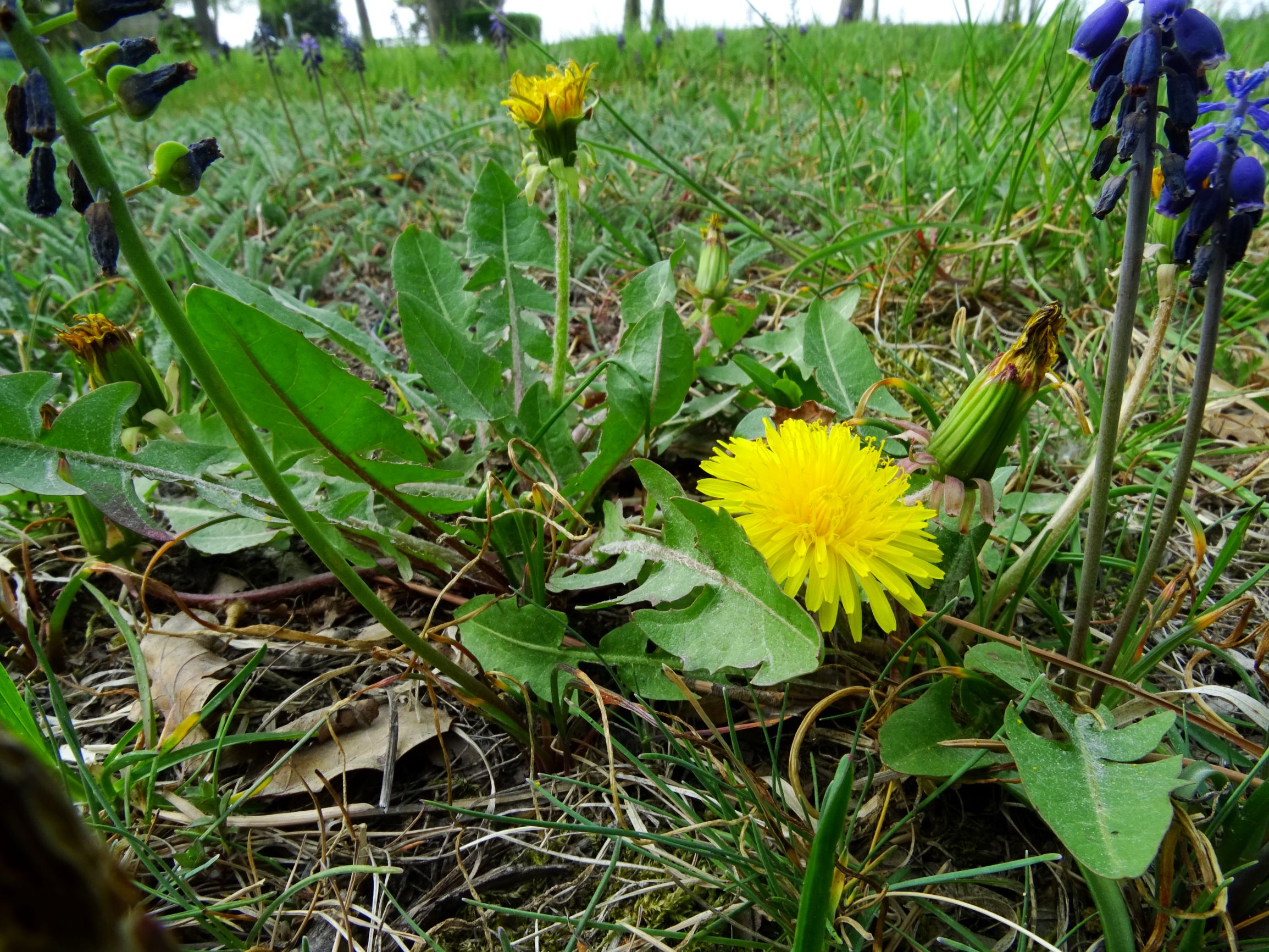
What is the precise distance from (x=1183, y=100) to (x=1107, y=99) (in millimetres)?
74

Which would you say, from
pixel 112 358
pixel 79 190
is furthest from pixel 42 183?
pixel 112 358

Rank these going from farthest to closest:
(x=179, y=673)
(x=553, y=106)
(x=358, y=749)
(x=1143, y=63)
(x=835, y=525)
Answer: (x=553, y=106), (x=179, y=673), (x=358, y=749), (x=835, y=525), (x=1143, y=63)

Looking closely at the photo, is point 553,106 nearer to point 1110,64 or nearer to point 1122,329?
point 1110,64

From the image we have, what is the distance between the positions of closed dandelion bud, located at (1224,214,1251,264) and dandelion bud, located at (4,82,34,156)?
4.01ft

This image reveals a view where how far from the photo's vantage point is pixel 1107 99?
88cm

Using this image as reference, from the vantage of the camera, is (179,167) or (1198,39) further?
(1198,39)

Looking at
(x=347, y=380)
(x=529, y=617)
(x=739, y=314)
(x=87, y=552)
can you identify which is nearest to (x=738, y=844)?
(x=529, y=617)

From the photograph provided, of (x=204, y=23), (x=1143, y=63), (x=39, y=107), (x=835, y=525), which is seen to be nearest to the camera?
(x=39, y=107)

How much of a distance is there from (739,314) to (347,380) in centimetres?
92

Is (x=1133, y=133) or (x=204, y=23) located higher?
(x=204, y=23)

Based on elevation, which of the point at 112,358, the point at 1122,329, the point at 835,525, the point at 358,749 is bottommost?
the point at 358,749

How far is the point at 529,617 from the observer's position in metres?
1.18

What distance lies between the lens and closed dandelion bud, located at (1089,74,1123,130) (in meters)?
0.87

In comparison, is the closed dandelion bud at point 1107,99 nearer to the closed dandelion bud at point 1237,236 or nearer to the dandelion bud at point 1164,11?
the dandelion bud at point 1164,11
